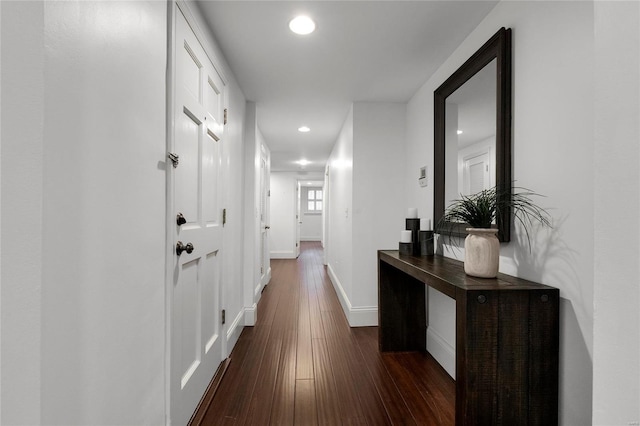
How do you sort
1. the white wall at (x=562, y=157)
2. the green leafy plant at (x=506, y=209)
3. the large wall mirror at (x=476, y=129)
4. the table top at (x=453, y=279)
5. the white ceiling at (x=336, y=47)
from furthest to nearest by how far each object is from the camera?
the white ceiling at (x=336, y=47) → the large wall mirror at (x=476, y=129) → the green leafy plant at (x=506, y=209) → the table top at (x=453, y=279) → the white wall at (x=562, y=157)

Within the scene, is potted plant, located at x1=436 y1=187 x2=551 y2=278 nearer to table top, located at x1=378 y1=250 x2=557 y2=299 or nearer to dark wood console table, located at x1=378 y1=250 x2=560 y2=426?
table top, located at x1=378 y1=250 x2=557 y2=299

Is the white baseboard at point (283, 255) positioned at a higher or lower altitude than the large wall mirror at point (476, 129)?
lower

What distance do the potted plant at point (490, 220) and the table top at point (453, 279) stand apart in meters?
0.07

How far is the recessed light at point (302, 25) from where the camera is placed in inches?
66.1

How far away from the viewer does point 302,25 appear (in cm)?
173

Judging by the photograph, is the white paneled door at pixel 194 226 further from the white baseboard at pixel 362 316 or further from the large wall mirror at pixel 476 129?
the large wall mirror at pixel 476 129

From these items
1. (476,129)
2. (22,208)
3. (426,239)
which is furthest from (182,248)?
(476,129)

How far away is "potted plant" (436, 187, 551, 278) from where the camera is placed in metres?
1.34

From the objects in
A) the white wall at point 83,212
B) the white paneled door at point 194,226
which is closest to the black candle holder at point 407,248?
the white paneled door at point 194,226

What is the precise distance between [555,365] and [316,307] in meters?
2.55

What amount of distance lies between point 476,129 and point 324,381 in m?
1.88

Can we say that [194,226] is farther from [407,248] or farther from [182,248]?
[407,248]

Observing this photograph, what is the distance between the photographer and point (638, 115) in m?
0.42

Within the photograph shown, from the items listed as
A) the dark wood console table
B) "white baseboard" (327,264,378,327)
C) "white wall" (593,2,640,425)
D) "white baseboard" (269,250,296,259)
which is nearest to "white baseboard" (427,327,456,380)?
"white baseboard" (327,264,378,327)
